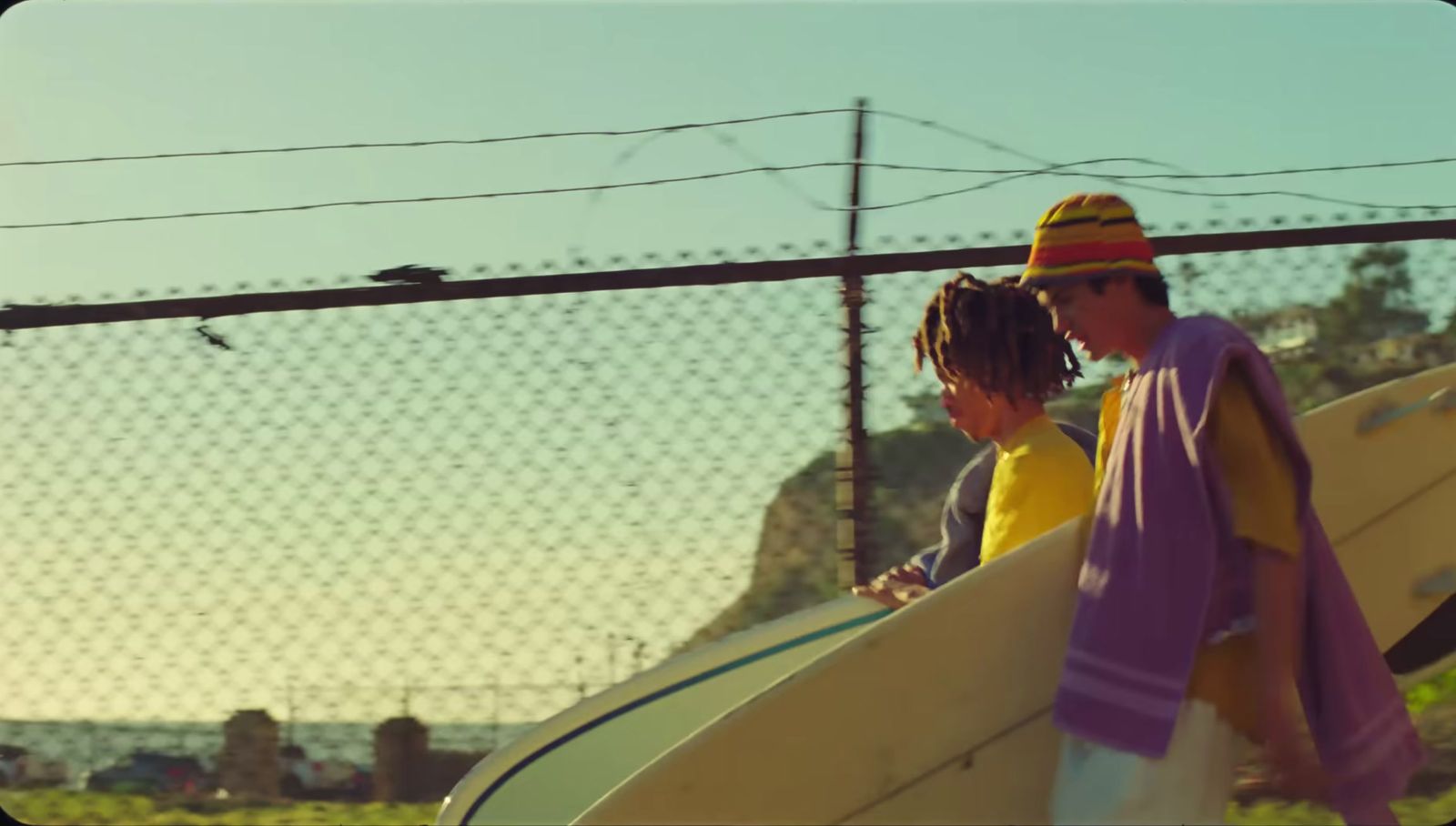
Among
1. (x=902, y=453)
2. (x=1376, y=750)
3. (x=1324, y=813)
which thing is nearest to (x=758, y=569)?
(x=902, y=453)

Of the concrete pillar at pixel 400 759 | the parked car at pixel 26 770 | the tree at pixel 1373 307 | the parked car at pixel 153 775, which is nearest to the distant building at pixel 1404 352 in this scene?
the tree at pixel 1373 307

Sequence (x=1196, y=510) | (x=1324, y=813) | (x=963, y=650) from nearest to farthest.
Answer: (x=1196, y=510), (x=963, y=650), (x=1324, y=813)

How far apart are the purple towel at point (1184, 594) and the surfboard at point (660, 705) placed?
128 cm

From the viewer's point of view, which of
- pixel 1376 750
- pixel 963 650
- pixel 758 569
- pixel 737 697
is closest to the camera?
pixel 1376 750

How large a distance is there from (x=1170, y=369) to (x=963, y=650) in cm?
58

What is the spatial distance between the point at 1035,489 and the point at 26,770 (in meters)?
3.08

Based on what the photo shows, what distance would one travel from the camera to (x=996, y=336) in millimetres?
2766

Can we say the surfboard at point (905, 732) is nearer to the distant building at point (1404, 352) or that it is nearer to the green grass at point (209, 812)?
the green grass at point (209, 812)

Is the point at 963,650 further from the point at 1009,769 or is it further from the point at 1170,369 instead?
the point at 1170,369

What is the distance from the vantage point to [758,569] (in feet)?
13.5

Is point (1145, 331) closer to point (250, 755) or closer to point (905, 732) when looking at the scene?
point (905, 732)

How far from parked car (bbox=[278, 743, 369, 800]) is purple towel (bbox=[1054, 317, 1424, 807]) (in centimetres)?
251

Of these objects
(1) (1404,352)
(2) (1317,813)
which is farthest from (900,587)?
(1) (1404,352)

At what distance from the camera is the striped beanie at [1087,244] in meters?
2.42
